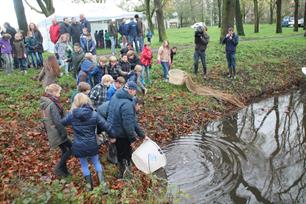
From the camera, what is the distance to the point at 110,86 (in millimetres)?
8570

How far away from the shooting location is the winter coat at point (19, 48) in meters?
14.7

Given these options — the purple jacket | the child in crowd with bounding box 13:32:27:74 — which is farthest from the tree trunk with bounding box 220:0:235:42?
the purple jacket

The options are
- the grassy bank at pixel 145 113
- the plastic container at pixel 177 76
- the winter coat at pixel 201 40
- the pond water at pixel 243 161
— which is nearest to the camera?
the grassy bank at pixel 145 113

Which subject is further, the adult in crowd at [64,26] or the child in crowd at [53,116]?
the adult in crowd at [64,26]

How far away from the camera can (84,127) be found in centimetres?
631

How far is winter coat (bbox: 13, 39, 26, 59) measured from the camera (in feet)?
48.4

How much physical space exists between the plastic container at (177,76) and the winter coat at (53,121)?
7.75 m

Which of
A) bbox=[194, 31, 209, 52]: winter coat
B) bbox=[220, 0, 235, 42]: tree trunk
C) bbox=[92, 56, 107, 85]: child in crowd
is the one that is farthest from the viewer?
bbox=[220, 0, 235, 42]: tree trunk

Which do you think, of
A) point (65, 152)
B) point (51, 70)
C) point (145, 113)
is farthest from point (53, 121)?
point (145, 113)

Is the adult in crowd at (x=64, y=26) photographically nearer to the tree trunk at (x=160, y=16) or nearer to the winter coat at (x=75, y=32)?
the winter coat at (x=75, y=32)

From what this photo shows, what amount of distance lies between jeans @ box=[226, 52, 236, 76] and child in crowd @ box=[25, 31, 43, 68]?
8189 millimetres

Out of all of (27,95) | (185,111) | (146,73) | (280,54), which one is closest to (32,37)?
(27,95)

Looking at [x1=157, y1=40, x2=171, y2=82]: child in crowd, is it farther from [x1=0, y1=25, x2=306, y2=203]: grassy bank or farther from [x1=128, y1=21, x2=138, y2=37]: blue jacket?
[x1=128, y1=21, x2=138, y2=37]: blue jacket

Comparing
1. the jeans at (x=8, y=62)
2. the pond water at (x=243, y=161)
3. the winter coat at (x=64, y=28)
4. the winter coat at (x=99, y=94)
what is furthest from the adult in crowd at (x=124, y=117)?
the winter coat at (x=64, y=28)
